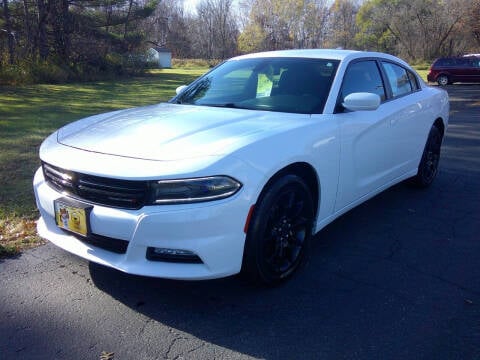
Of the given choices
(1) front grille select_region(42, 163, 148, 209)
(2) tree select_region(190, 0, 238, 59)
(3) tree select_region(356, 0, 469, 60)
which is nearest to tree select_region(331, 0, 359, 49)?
(3) tree select_region(356, 0, 469, 60)

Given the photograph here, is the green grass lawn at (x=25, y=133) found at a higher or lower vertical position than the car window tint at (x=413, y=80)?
lower

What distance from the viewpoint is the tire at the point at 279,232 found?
2.82 metres

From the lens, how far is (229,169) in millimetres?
2617

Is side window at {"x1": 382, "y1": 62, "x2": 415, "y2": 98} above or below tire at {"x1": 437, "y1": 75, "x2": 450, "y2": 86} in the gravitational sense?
above

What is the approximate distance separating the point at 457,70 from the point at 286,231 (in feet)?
79.6

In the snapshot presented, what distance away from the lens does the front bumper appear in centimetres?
254

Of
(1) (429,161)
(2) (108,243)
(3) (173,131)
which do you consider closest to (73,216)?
(2) (108,243)

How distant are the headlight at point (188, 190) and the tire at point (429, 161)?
3.44 meters

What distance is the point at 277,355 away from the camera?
2473 millimetres

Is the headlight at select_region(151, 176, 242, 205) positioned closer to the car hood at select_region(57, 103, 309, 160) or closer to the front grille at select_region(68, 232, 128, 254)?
the car hood at select_region(57, 103, 309, 160)

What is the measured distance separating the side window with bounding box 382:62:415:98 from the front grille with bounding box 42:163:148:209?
3.06 meters

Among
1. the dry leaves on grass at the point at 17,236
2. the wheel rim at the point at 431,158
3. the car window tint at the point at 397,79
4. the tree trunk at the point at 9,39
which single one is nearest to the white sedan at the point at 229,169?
the car window tint at the point at 397,79

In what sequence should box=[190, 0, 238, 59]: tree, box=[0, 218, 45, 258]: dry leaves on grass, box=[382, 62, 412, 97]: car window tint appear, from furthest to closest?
box=[190, 0, 238, 59]: tree, box=[382, 62, 412, 97]: car window tint, box=[0, 218, 45, 258]: dry leaves on grass

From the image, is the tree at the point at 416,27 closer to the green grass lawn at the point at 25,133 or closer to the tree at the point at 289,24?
the tree at the point at 289,24
